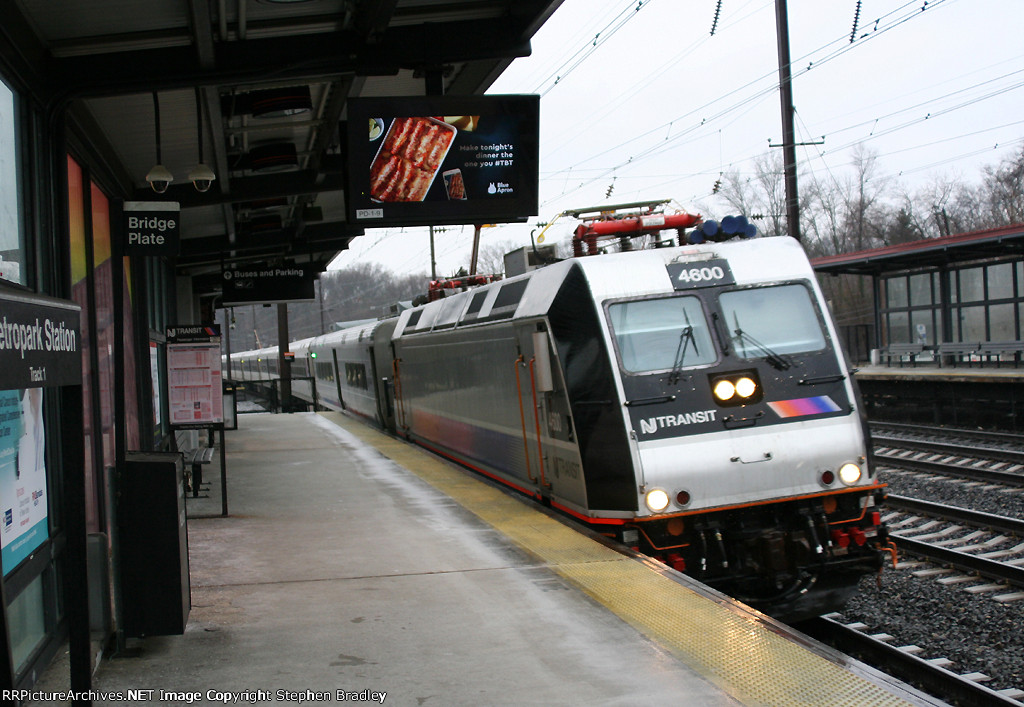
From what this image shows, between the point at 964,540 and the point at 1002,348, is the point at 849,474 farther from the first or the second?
the point at 1002,348

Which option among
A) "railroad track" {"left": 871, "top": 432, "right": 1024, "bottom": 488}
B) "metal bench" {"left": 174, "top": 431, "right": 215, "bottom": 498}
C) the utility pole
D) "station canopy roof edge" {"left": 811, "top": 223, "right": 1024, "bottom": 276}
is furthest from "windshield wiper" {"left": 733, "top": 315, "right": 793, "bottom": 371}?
"station canopy roof edge" {"left": 811, "top": 223, "right": 1024, "bottom": 276}

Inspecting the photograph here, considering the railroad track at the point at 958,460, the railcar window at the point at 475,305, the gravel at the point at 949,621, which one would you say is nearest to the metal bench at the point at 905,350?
the railroad track at the point at 958,460

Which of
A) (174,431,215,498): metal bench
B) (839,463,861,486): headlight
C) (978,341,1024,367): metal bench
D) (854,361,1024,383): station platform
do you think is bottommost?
(174,431,215,498): metal bench

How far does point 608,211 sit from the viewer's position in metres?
9.17

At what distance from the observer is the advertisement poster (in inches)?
172

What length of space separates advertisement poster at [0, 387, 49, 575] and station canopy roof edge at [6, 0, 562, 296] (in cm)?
174

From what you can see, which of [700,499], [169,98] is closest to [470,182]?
[169,98]

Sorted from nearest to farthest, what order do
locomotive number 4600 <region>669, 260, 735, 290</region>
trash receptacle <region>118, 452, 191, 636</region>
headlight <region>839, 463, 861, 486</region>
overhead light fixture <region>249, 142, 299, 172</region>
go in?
trash receptacle <region>118, 452, 191, 636</region>
headlight <region>839, 463, 861, 486</region>
locomotive number 4600 <region>669, 260, 735, 290</region>
overhead light fixture <region>249, 142, 299, 172</region>

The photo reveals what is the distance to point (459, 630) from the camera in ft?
17.9

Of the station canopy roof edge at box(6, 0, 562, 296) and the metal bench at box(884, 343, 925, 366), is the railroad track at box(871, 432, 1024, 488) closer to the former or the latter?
the station canopy roof edge at box(6, 0, 562, 296)

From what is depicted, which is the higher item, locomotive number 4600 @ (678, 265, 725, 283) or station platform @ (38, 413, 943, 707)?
locomotive number 4600 @ (678, 265, 725, 283)

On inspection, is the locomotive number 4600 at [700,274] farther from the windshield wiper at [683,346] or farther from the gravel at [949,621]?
the gravel at [949,621]

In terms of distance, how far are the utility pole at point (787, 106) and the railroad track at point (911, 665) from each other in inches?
539

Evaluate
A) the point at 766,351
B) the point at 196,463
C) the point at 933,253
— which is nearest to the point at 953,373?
the point at 933,253
